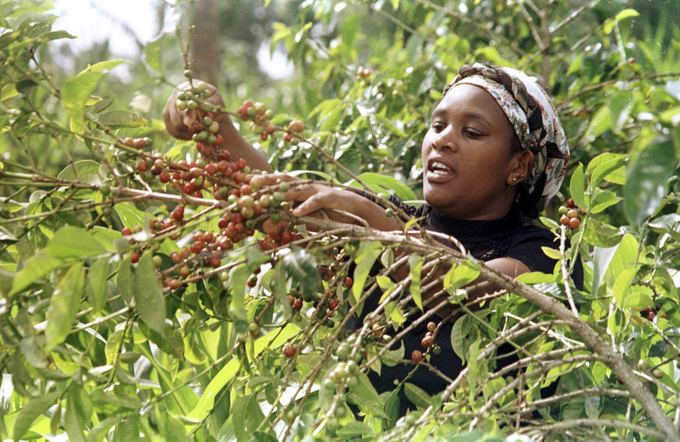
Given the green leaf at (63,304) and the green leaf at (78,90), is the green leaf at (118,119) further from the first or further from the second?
the green leaf at (63,304)

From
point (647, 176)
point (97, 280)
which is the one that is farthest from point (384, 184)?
point (647, 176)

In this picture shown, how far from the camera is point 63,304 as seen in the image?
3.70 feet

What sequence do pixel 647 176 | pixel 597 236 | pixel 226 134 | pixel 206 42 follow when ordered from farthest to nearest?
pixel 206 42, pixel 226 134, pixel 597 236, pixel 647 176

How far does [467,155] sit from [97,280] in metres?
0.93

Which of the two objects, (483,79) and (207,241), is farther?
(483,79)

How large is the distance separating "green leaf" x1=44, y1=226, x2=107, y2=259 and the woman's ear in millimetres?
1048

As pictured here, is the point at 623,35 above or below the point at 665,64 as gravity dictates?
below

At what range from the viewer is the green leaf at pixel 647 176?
949 millimetres

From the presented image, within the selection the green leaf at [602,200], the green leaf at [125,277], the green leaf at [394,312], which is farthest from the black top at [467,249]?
the green leaf at [125,277]

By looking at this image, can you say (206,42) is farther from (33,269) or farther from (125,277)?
(33,269)

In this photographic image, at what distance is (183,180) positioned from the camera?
1435 mm

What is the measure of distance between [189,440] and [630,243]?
2.25 feet

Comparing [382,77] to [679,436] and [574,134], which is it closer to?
[574,134]

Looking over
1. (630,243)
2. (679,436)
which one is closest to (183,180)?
(630,243)
